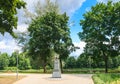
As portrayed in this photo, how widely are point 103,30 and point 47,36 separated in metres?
9.50

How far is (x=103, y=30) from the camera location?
156 ft

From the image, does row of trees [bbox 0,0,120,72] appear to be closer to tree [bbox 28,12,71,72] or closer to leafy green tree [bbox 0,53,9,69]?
tree [bbox 28,12,71,72]

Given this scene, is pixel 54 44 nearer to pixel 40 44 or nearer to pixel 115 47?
pixel 40 44

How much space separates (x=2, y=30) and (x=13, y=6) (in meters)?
4.12

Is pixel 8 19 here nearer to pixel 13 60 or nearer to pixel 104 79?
pixel 104 79

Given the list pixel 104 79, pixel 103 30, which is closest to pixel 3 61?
pixel 103 30

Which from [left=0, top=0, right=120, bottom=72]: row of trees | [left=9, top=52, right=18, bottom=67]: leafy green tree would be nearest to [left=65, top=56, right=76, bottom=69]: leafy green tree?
[left=9, top=52, right=18, bottom=67]: leafy green tree

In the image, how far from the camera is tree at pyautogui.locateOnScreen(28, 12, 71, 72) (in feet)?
157

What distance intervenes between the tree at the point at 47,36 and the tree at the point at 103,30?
3.91m

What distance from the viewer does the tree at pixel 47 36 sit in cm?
4781

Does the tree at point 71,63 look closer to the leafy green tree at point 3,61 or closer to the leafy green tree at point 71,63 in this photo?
the leafy green tree at point 71,63

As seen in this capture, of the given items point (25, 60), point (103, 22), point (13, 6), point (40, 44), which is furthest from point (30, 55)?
point (13, 6)

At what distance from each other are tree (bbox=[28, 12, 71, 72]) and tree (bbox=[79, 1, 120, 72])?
3906 millimetres

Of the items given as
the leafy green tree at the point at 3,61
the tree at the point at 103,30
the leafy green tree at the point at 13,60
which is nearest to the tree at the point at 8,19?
the tree at the point at 103,30
